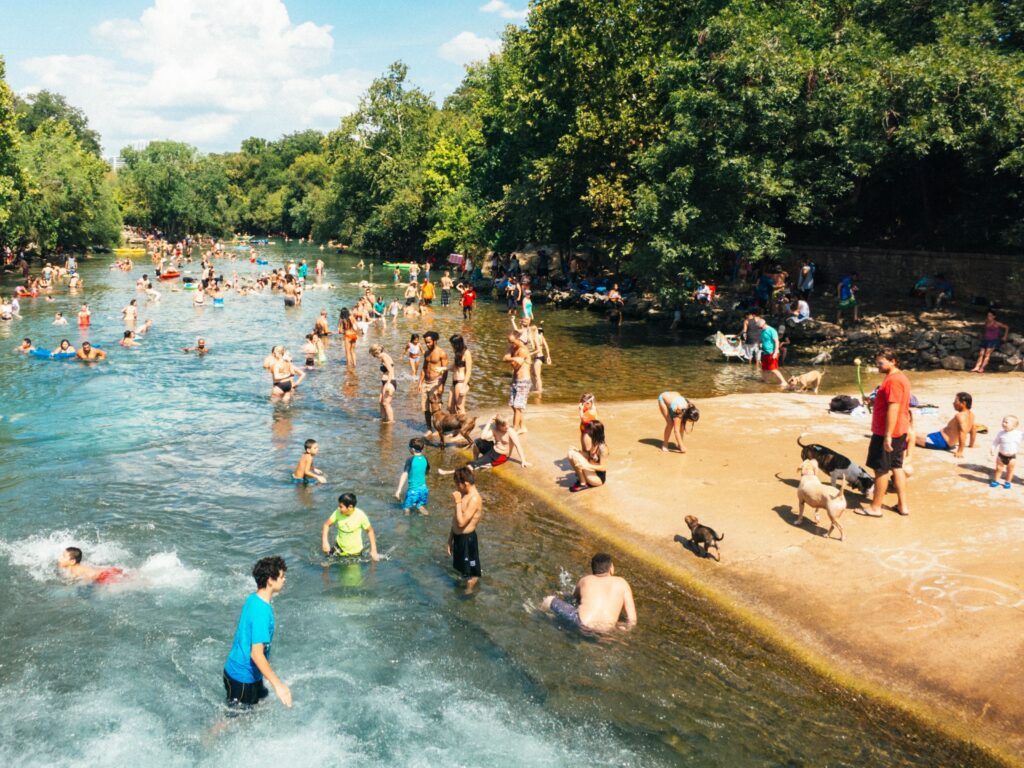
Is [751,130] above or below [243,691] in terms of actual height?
above

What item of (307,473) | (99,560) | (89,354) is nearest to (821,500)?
(307,473)

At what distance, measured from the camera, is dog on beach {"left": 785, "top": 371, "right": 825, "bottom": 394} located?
1992 centimetres

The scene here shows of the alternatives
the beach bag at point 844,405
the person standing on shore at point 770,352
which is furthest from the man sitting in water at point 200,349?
the beach bag at point 844,405

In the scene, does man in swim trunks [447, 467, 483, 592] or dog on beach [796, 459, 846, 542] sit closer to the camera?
man in swim trunks [447, 467, 483, 592]

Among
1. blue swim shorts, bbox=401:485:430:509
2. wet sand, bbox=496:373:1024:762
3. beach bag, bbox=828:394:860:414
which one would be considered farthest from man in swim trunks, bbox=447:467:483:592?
beach bag, bbox=828:394:860:414

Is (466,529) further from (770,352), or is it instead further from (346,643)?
(770,352)

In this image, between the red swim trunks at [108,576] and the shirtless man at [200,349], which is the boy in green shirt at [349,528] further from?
Answer: the shirtless man at [200,349]

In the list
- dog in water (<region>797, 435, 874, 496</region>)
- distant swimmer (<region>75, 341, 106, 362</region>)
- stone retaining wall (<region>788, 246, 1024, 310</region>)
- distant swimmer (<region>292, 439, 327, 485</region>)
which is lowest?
distant swimmer (<region>292, 439, 327, 485</region>)

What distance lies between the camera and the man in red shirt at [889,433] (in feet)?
34.6

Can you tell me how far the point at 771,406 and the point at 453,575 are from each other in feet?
32.6

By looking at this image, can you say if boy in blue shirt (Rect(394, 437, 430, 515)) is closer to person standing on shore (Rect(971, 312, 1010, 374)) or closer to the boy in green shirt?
the boy in green shirt

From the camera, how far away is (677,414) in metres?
14.2

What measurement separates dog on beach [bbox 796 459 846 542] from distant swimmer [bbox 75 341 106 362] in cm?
2318

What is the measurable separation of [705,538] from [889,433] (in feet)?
9.51
